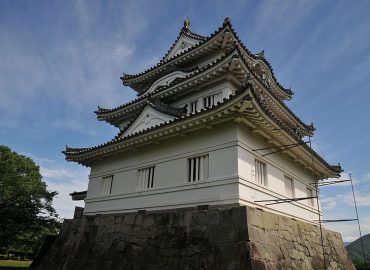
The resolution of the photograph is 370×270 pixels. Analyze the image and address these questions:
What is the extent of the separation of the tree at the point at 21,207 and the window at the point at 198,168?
21.7m

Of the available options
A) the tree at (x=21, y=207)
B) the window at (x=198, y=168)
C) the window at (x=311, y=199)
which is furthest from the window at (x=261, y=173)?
the tree at (x=21, y=207)

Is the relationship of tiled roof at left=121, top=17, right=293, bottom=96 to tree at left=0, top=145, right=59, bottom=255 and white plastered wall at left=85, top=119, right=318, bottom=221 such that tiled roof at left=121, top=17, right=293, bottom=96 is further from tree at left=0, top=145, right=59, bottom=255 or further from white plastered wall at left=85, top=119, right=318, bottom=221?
tree at left=0, top=145, right=59, bottom=255

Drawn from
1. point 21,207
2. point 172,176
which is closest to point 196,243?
point 172,176

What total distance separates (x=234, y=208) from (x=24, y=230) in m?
24.6

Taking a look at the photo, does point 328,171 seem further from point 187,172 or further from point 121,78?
point 121,78

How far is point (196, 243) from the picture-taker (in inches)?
319

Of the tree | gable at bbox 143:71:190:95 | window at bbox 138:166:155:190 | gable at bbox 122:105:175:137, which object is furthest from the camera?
the tree

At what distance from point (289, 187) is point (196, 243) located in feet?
17.8

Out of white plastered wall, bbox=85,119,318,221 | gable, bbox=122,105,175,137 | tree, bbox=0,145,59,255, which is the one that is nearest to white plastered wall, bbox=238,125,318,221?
white plastered wall, bbox=85,119,318,221

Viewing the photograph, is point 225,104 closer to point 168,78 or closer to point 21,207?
point 168,78

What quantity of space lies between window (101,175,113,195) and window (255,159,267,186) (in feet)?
22.2

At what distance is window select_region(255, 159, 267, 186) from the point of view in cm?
968

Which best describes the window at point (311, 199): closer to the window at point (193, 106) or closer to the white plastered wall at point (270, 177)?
the white plastered wall at point (270, 177)

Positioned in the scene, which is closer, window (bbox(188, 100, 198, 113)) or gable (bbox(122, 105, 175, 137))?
gable (bbox(122, 105, 175, 137))
